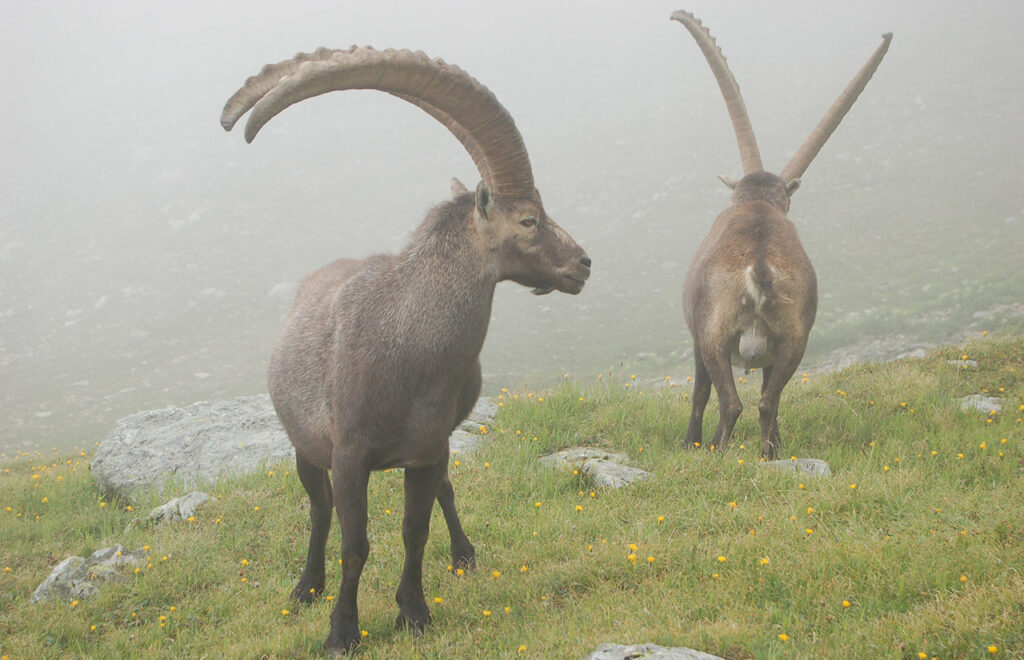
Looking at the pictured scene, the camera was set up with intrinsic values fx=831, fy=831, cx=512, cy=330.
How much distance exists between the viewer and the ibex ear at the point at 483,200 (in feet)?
17.5

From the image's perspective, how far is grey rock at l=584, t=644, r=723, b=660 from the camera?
421 centimetres

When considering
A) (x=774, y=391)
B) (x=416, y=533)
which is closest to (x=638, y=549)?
(x=416, y=533)

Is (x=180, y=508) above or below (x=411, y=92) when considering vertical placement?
below

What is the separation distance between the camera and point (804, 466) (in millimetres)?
7414

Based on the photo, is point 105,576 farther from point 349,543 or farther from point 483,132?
point 483,132

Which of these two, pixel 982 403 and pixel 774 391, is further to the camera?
pixel 982 403

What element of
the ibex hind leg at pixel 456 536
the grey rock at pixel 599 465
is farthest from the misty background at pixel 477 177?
the ibex hind leg at pixel 456 536

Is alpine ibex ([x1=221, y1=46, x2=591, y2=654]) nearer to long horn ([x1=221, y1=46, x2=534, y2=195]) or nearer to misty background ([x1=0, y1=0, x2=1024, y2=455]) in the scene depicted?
long horn ([x1=221, y1=46, x2=534, y2=195])

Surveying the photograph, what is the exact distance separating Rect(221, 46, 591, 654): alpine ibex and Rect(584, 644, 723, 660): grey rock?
1.57 m

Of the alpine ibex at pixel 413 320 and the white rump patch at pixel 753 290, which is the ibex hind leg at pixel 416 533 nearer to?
the alpine ibex at pixel 413 320

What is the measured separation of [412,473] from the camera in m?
5.61

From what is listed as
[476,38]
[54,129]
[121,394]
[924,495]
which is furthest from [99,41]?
[924,495]

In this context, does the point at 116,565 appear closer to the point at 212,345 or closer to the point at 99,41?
the point at 212,345

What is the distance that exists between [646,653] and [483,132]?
3283mm
